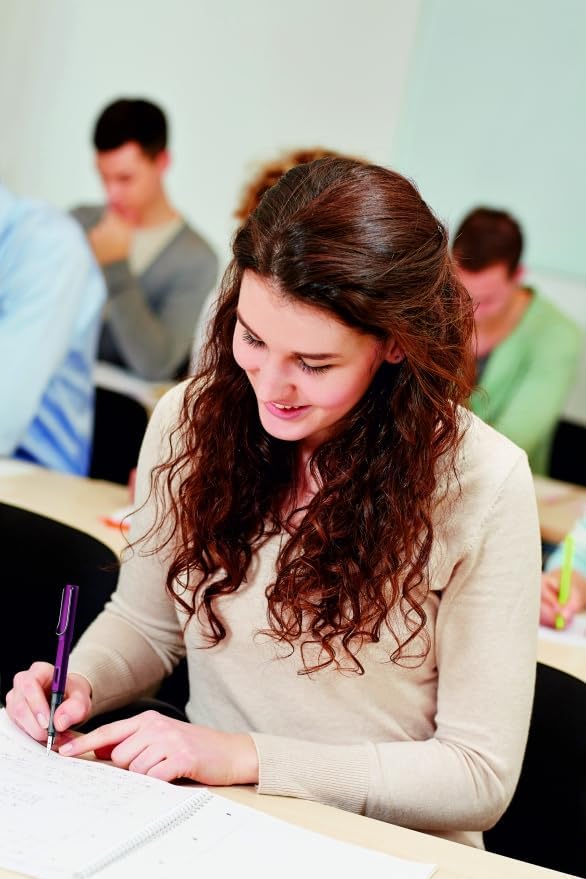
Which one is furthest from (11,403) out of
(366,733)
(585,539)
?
(366,733)

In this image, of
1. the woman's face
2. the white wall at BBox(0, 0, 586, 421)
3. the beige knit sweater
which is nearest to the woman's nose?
the woman's face

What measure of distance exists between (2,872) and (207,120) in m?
4.44

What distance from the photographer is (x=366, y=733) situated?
1346mm

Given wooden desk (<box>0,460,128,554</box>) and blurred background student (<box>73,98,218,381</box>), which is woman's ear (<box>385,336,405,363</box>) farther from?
blurred background student (<box>73,98,218,381</box>)

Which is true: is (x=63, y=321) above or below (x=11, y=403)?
above

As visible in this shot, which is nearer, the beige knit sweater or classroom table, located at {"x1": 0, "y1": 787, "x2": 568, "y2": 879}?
classroom table, located at {"x1": 0, "y1": 787, "x2": 568, "y2": 879}

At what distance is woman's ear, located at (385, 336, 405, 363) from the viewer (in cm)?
121

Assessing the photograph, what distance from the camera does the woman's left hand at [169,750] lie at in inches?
45.3

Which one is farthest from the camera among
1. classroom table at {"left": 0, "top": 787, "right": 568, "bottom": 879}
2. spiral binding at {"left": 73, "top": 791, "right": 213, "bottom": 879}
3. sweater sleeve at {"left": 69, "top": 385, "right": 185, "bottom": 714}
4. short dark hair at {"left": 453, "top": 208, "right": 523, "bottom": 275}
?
short dark hair at {"left": 453, "top": 208, "right": 523, "bottom": 275}

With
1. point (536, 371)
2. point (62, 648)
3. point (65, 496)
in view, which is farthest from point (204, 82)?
point (62, 648)

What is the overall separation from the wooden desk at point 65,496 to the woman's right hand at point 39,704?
2.24ft

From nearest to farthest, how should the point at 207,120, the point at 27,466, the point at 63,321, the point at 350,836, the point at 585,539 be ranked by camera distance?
1. the point at 350,836
2. the point at 585,539
3. the point at 27,466
4. the point at 63,321
5. the point at 207,120

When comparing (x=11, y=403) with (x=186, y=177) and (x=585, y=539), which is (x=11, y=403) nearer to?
(x=585, y=539)

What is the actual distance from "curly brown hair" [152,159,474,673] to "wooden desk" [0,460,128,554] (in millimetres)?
630
